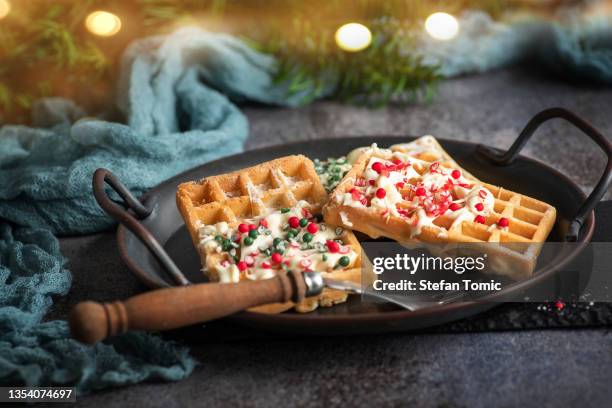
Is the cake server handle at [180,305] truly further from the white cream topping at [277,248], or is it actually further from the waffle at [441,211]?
the waffle at [441,211]

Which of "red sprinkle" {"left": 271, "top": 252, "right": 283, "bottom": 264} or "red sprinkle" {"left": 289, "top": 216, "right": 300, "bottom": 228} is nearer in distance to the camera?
"red sprinkle" {"left": 271, "top": 252, "right": 283, "bottom": 264}

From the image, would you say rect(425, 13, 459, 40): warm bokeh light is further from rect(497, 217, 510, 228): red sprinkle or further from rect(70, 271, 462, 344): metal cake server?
rect(70, 271, 462, 344): metal cake server

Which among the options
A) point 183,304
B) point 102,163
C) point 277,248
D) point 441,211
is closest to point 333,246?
point 277,248

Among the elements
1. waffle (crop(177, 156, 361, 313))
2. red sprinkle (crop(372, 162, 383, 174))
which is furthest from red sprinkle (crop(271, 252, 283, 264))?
red sprinkle (crop(372, 162, 383, 174))

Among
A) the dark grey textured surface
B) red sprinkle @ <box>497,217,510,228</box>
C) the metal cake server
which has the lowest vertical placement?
the dark grey textured surface

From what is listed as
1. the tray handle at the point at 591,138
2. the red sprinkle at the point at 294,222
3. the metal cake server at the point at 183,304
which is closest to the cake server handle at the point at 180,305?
the metal cake server at the point at 183,304

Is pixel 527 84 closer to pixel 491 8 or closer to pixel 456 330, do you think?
pixel 491 8

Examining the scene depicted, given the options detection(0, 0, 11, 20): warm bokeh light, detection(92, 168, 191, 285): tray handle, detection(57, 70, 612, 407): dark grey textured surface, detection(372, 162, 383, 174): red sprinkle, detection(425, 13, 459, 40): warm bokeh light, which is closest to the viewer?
detection(57, 70, 612, 407): dark grey textured surface

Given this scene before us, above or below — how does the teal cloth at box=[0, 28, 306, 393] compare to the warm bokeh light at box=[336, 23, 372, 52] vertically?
below
